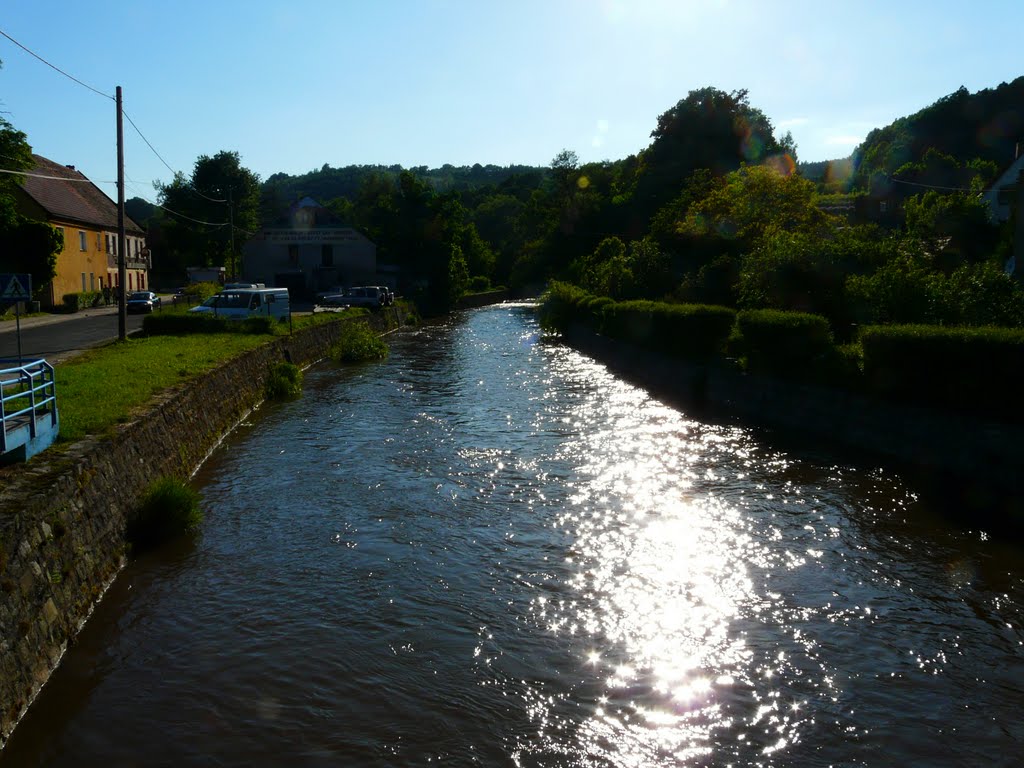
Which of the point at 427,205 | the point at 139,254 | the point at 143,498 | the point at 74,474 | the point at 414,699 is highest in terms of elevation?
the point at 427,205

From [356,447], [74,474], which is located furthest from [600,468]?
[74,474]

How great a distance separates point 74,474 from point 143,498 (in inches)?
95.4

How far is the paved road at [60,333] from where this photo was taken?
25.0 meters

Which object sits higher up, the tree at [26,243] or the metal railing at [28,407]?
the tree at [26,243]

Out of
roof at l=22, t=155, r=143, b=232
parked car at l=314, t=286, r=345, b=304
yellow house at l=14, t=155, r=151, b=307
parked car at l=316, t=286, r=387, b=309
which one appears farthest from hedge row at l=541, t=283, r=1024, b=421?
roof at l=22, t=155, r=143, b=232

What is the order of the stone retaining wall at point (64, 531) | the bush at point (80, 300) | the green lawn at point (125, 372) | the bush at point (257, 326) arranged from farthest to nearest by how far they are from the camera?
the bush at point (80, 300), the bush at point (257, 326), the green lawn at point (125, 372), the stone retaining wall at point (64, 531)

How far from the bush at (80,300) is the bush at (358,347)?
19.7 metres

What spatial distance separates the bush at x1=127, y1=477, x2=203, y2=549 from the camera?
11539 millimetres

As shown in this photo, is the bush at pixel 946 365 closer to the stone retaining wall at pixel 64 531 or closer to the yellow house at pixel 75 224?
the stone retaining wall at pixel 64 531

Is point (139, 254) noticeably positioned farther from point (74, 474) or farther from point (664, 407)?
point (74, 474)

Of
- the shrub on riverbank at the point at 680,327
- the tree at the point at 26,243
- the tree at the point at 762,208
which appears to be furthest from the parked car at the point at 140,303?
the tree at the point at 762,208

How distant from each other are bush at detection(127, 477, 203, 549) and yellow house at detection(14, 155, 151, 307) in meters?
38.2

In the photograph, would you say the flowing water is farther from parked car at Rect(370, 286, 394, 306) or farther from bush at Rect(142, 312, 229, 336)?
parked car at Rect(370, 286, 394, 306)

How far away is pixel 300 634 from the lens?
29.8 ft
